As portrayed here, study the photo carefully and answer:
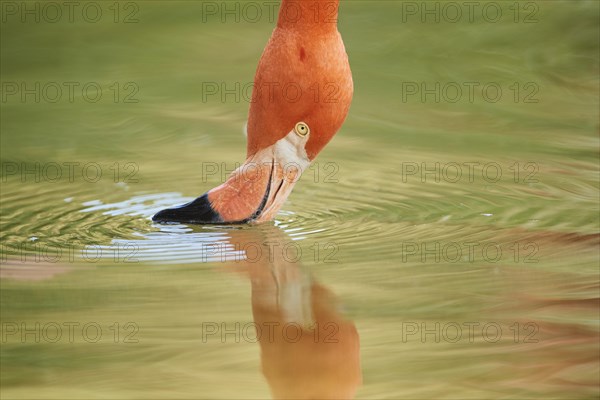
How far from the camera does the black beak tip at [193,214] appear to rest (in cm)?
435

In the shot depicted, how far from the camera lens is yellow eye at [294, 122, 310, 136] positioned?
4.24 meters

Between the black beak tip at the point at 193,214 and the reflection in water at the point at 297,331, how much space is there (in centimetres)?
24

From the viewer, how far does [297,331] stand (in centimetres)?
318

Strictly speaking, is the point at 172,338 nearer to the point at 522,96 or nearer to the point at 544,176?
the point at 544,176

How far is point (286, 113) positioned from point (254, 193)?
0.34 meters
